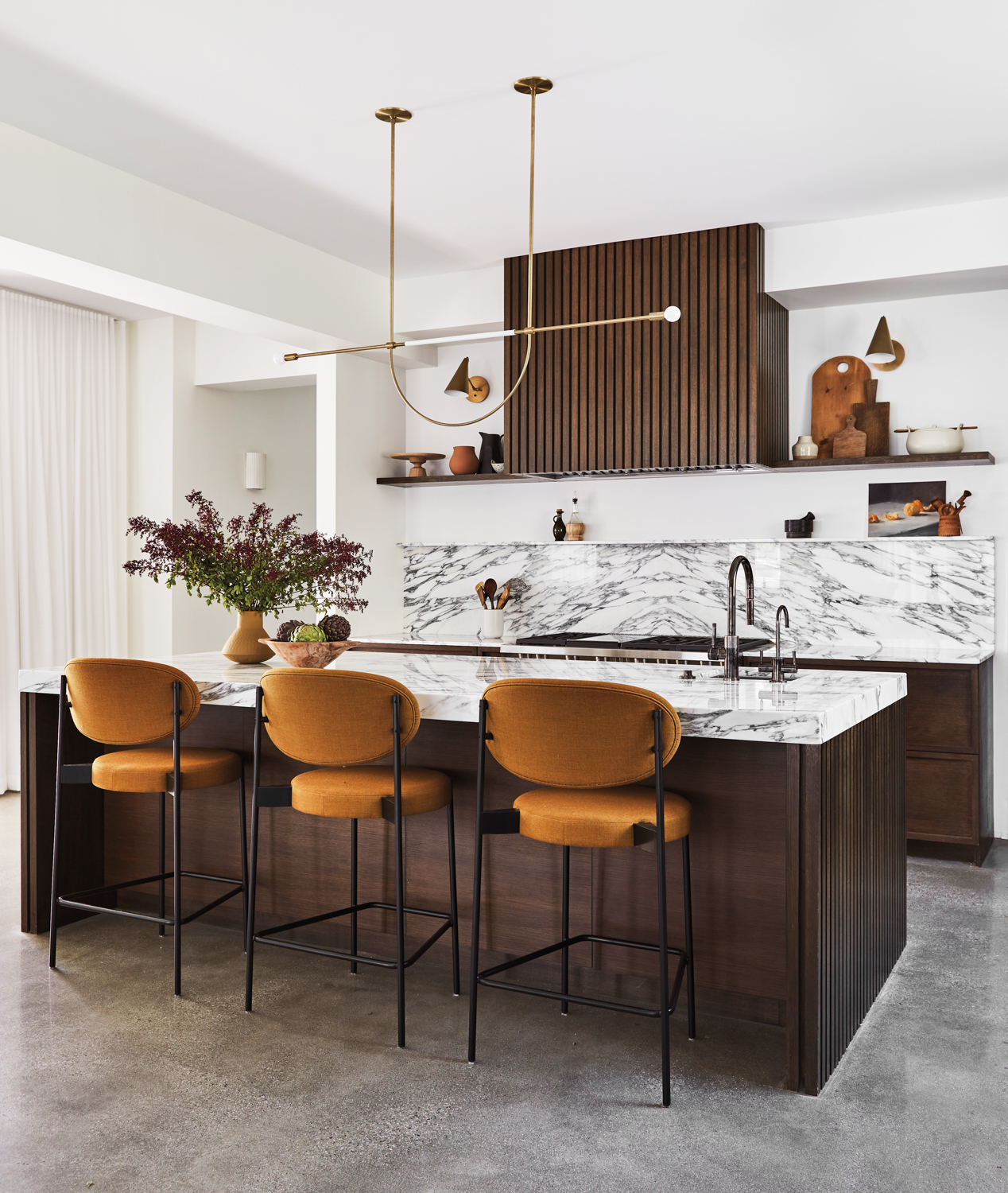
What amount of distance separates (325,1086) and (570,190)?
3.48 meters

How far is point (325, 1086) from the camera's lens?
2.46 meters

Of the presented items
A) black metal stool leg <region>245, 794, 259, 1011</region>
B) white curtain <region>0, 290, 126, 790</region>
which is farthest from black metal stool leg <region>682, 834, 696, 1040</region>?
white curtain <region>0, 290, 126, 790</region>

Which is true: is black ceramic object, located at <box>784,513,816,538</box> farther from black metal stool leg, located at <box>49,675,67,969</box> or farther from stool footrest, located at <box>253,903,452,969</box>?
black metal stool leg, located at <box>49,675,67,969</box>

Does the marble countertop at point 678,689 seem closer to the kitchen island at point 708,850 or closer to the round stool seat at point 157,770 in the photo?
the kitchen island at point 708,850

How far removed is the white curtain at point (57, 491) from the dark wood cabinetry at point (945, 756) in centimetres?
427

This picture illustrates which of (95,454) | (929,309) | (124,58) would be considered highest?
(124,58)

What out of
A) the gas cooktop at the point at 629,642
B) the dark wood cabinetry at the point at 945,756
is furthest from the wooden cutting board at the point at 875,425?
the dark wood cabinetry at the point at 945,756

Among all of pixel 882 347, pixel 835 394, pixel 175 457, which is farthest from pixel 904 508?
pixel 175 457

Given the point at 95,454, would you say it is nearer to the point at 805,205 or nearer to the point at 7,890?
the point at 7,890

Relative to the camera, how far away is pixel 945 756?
14.6ft

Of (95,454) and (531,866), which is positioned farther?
(95,454)

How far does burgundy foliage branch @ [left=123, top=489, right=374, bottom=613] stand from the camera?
3.57 meters

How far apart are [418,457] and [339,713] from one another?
11.1ft

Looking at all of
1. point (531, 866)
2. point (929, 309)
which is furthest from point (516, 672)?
point (929, 309)
